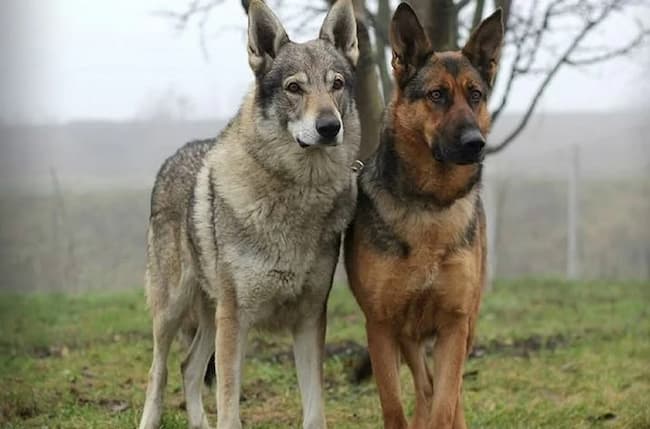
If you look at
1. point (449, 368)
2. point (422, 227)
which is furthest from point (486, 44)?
point (449, 368)

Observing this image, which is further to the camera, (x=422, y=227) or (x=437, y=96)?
(x=422, y=227)

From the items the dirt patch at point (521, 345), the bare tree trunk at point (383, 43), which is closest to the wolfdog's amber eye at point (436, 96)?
the bare tree trunk at point (383, 43)

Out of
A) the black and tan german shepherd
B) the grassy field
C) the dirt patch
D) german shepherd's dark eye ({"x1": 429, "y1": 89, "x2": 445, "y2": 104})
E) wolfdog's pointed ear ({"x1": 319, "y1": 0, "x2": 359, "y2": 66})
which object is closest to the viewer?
german shepherd's dark eye ({"x1": 429, "y1": 89, "x2": 445, "y2": 104})

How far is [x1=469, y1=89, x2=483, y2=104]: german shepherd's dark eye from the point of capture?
16.3ft

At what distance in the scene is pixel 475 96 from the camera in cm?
500

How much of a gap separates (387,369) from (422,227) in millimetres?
797

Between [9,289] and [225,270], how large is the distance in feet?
3.99

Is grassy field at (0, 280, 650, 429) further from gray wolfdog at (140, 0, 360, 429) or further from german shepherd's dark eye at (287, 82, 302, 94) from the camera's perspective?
german shepherd's dark eye at (287, 82, 302, 94)

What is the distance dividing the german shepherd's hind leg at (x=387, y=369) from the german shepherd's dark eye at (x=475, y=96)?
4.24 feet

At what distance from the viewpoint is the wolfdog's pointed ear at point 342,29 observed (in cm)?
532

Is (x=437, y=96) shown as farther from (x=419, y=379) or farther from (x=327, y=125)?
(x=419, y=379)

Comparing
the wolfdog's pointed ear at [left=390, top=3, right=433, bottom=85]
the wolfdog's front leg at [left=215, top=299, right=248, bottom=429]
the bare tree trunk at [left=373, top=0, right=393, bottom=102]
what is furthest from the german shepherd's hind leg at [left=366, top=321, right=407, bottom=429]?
the bare tree trunk at [left=373, top=0, right=393, bottom=102]

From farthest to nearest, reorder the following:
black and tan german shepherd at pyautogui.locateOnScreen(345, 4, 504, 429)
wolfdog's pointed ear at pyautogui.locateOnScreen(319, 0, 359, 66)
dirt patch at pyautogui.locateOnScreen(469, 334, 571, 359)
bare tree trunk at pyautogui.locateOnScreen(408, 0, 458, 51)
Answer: dirt patch at pyautogui.locateOnScreen(469, 334, 571, 359)
bare tree trunk at pyautogui.locateOnScreen(408, 0, 458, 51)
wolfdog's pointed ear at pyautogui.locateOnScreen(319, 0, 359, 66)
black and tan german shepherd at pyautogui.locateOnScreen(345, 4, 504, 429)

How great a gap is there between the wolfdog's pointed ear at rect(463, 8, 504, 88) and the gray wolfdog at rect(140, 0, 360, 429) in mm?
655
